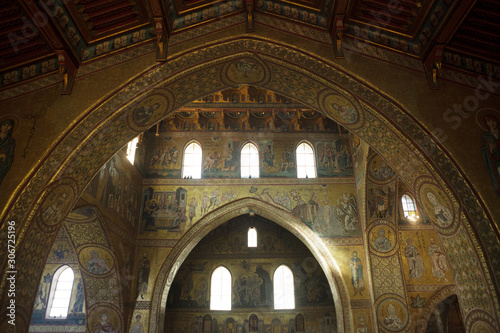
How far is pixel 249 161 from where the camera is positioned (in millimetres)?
15977

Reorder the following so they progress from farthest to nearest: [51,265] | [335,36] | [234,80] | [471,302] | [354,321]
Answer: [51,265], [354,321], [234,80], [335,36], [471,302]

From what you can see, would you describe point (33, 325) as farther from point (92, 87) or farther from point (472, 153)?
point (472, 153)

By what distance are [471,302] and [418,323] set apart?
730 centimetres

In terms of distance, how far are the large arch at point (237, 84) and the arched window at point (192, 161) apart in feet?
22.0

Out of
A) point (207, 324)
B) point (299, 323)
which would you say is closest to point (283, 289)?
point (299, 323)

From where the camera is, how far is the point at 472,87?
747 centimetres

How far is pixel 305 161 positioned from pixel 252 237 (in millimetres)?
5008

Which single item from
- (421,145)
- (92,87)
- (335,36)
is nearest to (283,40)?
(335,36)

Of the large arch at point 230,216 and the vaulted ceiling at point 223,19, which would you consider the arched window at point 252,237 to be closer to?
the large arch at point 230,216

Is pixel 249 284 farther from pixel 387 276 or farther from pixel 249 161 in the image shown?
pixel 387 276

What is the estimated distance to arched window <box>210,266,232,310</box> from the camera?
16.8 m

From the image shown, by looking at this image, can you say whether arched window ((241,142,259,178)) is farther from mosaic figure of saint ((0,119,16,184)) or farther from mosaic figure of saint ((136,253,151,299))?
mosaic figure of saint ((0,119,16,184))

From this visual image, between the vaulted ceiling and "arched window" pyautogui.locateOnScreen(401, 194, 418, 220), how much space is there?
8.64m

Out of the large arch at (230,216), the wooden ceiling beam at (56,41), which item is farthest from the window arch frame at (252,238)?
the wooden ceiling beam at (56,41)
